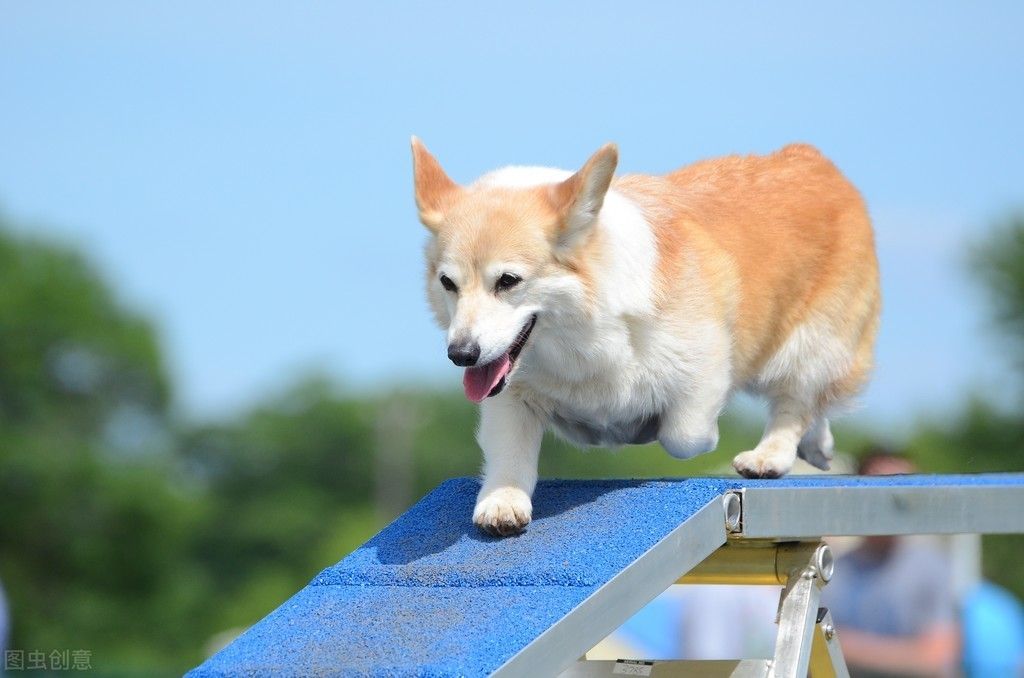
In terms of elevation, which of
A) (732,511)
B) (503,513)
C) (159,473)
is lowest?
(732,511)

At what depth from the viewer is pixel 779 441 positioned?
206 inches

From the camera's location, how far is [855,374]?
5512mm

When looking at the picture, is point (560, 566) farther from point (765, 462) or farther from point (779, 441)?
point (779, 441)

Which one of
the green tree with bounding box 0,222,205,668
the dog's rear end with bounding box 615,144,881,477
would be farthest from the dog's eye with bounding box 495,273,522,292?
the green tree with bounding box 0,222,205,668

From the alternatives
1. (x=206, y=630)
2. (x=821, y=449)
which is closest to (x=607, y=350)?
(x=821, y=449)

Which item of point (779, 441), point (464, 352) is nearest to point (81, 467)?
point (779, 441)

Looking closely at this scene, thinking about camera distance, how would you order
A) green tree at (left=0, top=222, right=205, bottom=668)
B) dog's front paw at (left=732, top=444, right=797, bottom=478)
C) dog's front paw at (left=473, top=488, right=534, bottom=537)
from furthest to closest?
green tree at (left=0, top=222, right=205, bottom=668) → dog's front paw at (left=732, top=444, right=797, bottom=478) → dog's front paw at (left=473, top=488, right=534, bottom=537)

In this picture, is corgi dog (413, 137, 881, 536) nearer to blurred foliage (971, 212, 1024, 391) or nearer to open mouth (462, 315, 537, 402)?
open mouth (462, 315, 537, 402)

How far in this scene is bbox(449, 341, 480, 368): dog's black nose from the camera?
158 inches

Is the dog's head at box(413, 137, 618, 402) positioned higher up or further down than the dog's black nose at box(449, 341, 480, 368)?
higher up

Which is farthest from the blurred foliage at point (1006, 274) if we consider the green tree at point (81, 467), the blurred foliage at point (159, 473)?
the green tree at point (81, 467)

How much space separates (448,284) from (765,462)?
4.79 feet

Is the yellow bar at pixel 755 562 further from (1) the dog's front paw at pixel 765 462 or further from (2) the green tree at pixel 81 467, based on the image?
(2) the green tree at pixel 81 467

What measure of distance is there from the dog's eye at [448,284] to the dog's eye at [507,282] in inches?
5.0
